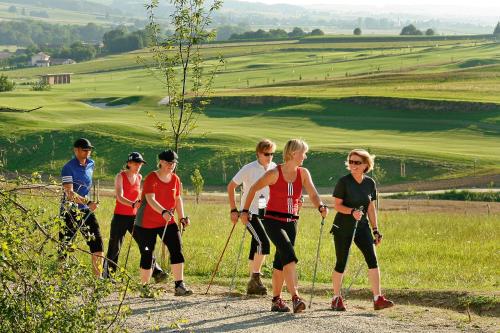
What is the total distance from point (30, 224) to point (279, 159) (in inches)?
1870

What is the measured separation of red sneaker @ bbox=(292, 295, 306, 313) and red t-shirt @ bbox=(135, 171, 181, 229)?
7.26 feet

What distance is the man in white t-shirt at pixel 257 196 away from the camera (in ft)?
47.7

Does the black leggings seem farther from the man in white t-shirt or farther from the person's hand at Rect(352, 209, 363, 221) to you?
the person's hand at Rect(352, 209, 363, 221)

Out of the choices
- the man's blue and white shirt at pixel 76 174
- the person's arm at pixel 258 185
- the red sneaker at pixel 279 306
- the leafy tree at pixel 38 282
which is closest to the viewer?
the leafy tree at pixel 38 282

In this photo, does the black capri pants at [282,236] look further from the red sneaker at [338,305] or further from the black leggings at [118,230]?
the black leggings at [118,230]

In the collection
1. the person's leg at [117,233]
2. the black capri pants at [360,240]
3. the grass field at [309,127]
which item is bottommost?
the grass field at [309,127]

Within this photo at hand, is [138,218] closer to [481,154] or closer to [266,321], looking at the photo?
[266,321]

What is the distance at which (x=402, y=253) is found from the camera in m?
21.0

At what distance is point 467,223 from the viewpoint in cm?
2791

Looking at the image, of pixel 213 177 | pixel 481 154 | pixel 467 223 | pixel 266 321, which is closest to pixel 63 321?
pixel 266 321

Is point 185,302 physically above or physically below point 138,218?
below

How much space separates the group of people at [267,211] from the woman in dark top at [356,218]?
13 mm

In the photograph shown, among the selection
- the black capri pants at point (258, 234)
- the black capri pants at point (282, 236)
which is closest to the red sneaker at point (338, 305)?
the black capri pants at point (282, 236)

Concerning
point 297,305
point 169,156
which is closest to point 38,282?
point 297,305
